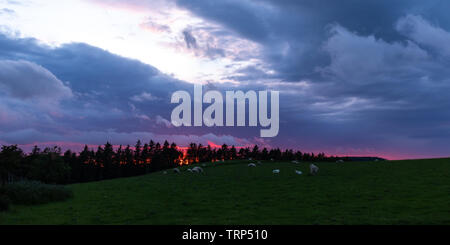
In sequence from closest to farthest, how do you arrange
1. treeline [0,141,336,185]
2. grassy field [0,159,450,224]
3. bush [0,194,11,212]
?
grassy field [0,159,450,224]
bush [0,194,11,212]
treeline [0,141,336,185]

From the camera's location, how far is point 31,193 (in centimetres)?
2866

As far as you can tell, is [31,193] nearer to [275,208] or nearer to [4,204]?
[4,204]

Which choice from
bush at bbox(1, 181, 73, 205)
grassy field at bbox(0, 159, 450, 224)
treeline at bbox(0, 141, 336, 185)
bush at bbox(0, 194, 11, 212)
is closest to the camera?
grassy field at bbox(0, 159, 450, 224)

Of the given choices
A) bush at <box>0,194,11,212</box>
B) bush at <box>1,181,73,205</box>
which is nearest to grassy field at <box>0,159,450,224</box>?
bush at <box>0,194,11,212</box>

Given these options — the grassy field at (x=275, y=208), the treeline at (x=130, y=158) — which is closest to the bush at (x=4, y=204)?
the grassy field at (x=275, y=208)

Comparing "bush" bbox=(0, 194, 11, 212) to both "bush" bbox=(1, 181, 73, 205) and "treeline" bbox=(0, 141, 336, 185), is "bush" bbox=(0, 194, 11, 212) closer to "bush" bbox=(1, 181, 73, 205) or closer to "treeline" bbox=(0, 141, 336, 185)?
"bush" bbox=(1, 181, 73, 205)

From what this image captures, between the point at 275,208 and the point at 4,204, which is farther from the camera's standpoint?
the point at 4,204

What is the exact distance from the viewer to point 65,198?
32062mm

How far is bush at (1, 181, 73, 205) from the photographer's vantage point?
28062 millimetres

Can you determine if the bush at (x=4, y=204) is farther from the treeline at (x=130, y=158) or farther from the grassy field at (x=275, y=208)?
the treeline at (x=130, y=158)

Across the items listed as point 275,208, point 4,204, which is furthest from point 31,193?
point 275,208
